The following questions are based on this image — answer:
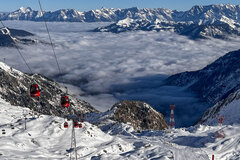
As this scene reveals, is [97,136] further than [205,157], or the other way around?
[97,136]

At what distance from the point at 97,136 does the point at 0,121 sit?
29.8 metres

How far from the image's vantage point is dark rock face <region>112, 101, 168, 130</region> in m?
173

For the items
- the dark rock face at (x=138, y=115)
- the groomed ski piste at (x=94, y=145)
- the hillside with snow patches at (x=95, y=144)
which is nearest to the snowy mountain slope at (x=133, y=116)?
Result: the dark rock face at (x=138, y=115)

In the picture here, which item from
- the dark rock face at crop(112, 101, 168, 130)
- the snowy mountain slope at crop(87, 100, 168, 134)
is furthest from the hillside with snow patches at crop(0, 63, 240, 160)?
the dark rock face at crop(112, 101, 168, 130)

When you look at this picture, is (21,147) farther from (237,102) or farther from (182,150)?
(237,102)

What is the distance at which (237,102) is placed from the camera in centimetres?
13238

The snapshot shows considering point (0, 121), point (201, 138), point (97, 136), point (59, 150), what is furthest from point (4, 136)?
point (201, 138)

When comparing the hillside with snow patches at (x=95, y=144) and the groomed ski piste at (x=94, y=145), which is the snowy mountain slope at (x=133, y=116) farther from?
the groomed ski piste at (x=94, y=145)

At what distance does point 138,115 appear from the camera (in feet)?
608

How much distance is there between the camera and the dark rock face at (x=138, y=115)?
566 ft

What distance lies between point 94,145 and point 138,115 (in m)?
117

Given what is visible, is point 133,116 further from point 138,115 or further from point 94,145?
point 94,145

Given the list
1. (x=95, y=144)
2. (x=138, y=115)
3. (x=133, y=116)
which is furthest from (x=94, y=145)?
(x=138, y=115)

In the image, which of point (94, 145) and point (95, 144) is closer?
point (94, 145)
